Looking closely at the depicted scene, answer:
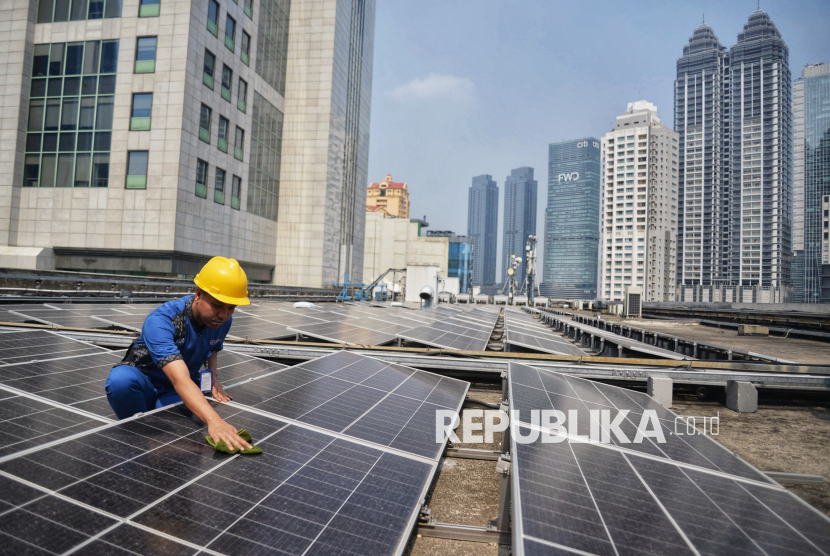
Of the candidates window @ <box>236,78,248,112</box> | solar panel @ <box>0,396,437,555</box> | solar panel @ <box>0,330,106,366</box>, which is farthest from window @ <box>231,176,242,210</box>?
solar panel @ <box>0,396,437,555</box>

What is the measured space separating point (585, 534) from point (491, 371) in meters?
6.44

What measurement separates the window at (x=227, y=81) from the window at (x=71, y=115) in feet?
28.1

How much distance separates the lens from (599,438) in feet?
13.7

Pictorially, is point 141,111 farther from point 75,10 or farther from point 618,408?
point 618,408

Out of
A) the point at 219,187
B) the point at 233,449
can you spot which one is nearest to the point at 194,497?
the point at 233,449

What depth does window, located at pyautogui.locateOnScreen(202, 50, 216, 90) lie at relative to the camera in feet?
134

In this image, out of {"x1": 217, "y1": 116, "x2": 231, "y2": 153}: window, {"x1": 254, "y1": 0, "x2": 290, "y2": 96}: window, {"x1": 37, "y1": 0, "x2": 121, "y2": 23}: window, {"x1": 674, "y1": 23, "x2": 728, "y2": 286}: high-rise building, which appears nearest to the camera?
{"x1": 37, "y1": 0, "x2": 121, "y2": 23}: window

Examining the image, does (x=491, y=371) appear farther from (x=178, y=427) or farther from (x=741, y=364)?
(x=178, y=427)

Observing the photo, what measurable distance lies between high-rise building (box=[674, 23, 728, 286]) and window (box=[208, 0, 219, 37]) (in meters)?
156

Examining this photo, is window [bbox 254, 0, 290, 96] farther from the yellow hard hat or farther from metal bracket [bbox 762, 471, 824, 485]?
metal bracket [bbox 762, 471, 824, 485]

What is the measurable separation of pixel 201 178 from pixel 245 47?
1609cm

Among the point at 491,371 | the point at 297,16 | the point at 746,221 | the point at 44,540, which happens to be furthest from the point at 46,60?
the point at 746,221

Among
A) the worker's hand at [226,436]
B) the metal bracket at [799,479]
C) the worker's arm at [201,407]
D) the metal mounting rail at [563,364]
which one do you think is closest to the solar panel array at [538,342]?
the metal mounting rail at [563,364]
